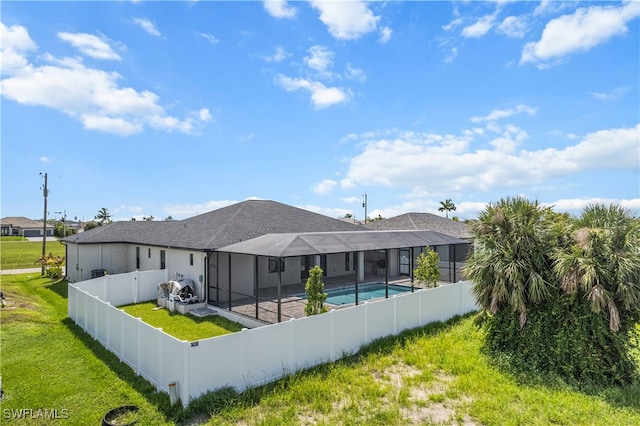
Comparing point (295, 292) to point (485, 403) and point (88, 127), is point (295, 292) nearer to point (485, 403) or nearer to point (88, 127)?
point (485, 403)

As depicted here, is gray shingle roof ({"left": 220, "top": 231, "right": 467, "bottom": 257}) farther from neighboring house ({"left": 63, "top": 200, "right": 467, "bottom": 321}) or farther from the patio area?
the patio area

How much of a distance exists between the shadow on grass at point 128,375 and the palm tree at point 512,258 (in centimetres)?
815

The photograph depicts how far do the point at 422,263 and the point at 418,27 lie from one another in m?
9.26

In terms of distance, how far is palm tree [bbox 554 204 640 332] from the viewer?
26.6ft

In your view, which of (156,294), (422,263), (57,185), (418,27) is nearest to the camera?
(418,27)

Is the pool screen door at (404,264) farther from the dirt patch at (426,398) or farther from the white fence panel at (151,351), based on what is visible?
the white fence panel at (151,351)

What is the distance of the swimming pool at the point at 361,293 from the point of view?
1577 cm

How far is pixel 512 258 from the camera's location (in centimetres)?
938

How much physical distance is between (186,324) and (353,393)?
23.7ft

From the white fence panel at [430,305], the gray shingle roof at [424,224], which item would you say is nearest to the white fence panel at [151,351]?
the white fence panel at [430,305]

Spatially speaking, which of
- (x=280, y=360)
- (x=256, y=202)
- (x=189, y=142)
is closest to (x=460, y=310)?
(x=280, y=360)

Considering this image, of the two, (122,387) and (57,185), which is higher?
(57,185)

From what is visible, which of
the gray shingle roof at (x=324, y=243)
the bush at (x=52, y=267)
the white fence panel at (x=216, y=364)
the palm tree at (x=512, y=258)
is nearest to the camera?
the white fence panel at (x=216, y=364)

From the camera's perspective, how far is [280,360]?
25.8 feet
